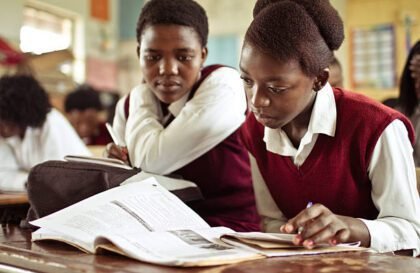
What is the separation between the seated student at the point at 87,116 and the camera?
3.99 metres

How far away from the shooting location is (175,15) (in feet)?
5.38

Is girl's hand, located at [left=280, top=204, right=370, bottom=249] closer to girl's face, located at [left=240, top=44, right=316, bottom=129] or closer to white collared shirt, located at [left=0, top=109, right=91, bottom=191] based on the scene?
girl's face, located at [left=240, top=44, right=316, bottom=129]

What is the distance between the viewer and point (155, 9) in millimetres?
1673

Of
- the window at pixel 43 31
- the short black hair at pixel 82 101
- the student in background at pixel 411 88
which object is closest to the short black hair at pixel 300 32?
the student in background at pixel 411 88

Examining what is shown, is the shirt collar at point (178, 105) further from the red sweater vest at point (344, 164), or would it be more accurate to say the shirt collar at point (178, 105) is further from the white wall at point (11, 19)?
the white wall at point (11, 19)

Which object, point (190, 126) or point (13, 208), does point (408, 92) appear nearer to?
point (190, 126)

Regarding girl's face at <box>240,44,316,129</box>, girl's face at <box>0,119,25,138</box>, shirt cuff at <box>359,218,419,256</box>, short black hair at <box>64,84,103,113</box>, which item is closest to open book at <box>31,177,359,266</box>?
shirt cuff at <box>359,218,419,256</box>

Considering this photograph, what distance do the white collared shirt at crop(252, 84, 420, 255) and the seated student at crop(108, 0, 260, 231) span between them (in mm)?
355

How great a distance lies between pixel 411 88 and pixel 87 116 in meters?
2.36

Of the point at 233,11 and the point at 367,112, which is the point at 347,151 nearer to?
the point at 367,112

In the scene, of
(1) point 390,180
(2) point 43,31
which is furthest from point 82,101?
(1) point 390,180

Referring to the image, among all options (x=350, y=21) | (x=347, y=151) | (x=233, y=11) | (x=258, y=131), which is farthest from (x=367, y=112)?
(x=233, y=11)

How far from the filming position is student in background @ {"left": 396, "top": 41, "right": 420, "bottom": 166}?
226 cm

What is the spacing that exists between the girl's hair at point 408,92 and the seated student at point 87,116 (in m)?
2.14
